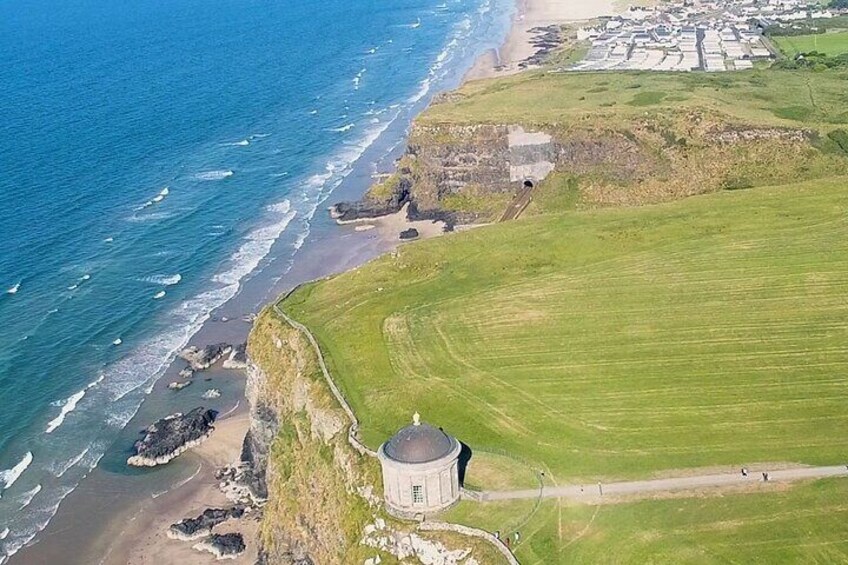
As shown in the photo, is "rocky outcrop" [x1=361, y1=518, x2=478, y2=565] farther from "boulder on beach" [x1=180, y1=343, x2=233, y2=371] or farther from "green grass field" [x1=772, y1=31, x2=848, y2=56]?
"green grass field" [x1=772, y1=31, x2=848, y2=56]

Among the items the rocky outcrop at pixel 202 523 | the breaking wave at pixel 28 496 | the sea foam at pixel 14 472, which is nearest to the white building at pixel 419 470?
the rocky outcrop at pixel 202 523

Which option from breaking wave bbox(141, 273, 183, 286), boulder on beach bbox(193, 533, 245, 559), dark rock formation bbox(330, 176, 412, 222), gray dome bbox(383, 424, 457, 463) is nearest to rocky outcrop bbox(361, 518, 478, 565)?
gray dome bbox(383, 424, 457, 463)

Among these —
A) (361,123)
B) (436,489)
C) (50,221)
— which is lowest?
(361,123)

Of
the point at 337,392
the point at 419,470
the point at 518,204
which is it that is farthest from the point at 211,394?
the point at 518,204

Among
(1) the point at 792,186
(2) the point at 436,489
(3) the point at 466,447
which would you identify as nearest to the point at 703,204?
(1) the point at 792,186

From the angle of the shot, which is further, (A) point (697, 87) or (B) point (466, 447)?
(A) point (697, 87)

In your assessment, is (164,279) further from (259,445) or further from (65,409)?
(259,445)

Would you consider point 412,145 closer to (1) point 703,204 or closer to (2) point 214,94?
(1) point 703,204
